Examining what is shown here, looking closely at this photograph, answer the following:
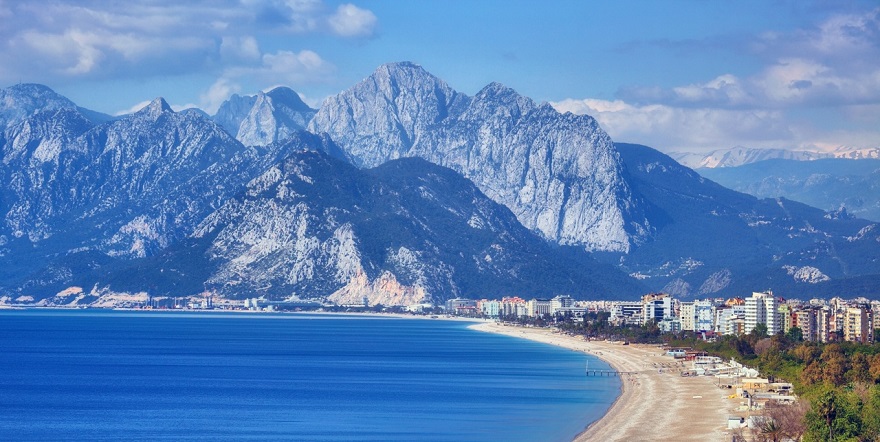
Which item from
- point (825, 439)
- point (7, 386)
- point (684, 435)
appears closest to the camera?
point (825, 439)

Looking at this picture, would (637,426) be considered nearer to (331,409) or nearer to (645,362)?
(331,409)

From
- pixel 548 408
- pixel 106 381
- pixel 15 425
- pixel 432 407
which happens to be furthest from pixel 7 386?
pixel 548 408

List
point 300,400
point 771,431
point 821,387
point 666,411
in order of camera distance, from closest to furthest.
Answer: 1. point 771,431
2. point 821,387
3. point 666,411
4. point 300,400

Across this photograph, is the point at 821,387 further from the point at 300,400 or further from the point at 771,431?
the point at 300,400

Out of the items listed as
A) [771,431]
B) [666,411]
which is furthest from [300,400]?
[771,431]

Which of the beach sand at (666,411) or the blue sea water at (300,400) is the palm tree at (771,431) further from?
the blue sea water at (300,400)

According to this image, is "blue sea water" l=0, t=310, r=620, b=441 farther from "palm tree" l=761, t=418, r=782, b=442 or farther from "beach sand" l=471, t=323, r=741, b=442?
"palm tree" l=761, t=418, r=782, b=442

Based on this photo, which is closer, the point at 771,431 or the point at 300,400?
the point at 771,431

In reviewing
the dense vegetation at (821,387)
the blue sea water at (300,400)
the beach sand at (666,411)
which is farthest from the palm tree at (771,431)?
the blue sea water at (300,400)

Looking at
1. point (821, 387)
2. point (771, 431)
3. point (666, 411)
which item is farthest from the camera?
point (666, 411)
